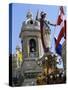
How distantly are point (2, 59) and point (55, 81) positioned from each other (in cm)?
40

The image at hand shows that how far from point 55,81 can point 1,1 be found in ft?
2.14

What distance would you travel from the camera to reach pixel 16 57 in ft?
5.57

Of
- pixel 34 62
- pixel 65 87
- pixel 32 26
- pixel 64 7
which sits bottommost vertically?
pixel 65 87

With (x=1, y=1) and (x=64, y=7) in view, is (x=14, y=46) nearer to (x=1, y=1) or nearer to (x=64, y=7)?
(x=1, y=1)

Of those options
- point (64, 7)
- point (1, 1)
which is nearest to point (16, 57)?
point (1, 1)

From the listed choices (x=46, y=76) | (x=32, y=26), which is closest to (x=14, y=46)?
(x=32, y=26)

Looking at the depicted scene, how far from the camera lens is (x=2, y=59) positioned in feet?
5.55

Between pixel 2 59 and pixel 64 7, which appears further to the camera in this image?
pixel 64 7

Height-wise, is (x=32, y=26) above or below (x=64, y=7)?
below

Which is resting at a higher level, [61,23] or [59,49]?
[61,23]

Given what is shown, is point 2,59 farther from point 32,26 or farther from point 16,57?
point 32,26

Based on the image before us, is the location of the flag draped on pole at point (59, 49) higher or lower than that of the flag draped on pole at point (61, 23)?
lower

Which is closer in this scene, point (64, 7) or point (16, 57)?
point (16, 57)

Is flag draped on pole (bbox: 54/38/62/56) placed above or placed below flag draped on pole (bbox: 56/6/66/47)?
below
